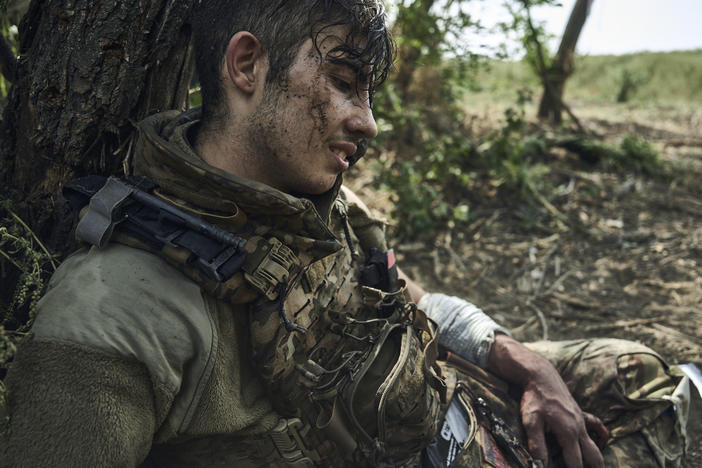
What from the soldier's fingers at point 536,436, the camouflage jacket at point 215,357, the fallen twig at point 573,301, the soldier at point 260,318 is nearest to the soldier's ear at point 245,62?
the soldier at point 260,318

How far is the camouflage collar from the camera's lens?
1.42 meters

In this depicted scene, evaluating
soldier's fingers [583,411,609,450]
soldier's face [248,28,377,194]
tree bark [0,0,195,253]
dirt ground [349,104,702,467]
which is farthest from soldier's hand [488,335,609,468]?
tree bark [0,0,195,253]

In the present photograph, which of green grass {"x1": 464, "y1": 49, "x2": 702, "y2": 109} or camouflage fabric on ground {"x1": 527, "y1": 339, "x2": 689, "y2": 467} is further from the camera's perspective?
green grass {"x1": 464, "y1": 49, "x2": 702, "y2": 109}

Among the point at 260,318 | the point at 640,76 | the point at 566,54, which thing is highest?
A: the point at 640,76

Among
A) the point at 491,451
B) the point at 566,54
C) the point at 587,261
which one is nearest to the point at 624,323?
the point at 587,261

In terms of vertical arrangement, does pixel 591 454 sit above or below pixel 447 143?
below

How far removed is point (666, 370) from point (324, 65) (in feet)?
6.48

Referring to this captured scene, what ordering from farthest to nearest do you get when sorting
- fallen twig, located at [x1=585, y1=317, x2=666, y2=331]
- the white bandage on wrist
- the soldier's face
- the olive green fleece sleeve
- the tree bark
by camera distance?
fallen twig, located at [x1=585, y1=317, x2=666, y2=331] < the white bandage on wrist < the tree bark < the soldier's face < the olive green fleece sleeve

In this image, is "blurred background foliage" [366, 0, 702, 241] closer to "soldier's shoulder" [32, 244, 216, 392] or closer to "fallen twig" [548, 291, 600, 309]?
"fallen twig" [548, 291, 600, 309]

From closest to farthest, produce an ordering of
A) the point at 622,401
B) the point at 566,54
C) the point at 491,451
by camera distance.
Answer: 1. the point at 491,451
2. the point at 622,401
3. the point at 566,54

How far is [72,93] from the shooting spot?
5.56ft

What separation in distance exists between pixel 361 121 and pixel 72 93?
3.27 feet

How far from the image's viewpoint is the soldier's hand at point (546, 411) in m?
1.99

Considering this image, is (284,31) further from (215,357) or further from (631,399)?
(631,399)
